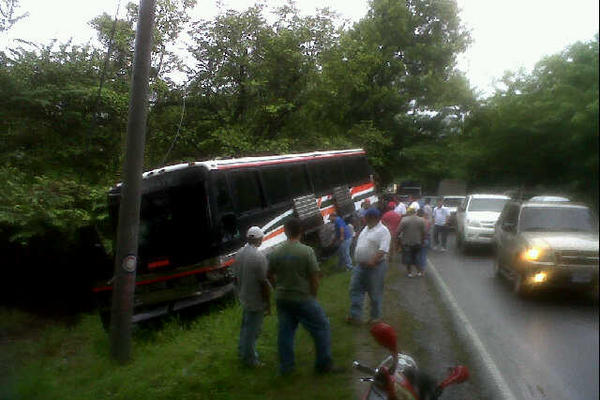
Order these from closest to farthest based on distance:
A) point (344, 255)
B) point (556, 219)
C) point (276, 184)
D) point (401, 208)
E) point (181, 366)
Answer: point (556, 219), point (181, 366), point (276, 184), point (344, 255), point (401, 208)

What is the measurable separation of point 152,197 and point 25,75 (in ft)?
Answer: 14.4

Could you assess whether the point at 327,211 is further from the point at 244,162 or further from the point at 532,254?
the point at 532,254

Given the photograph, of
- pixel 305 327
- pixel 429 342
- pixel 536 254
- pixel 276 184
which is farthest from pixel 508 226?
pixel 276 184

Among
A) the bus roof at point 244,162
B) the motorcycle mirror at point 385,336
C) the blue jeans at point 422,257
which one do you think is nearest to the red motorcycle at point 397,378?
the motorcycle mirror at point 385,336

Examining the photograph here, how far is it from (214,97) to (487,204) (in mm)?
6770

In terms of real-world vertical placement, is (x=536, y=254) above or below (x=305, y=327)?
above

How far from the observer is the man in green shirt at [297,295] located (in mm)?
5230

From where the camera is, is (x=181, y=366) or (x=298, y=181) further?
(x=298, y=181)

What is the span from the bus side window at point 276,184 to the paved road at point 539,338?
22.8 ft

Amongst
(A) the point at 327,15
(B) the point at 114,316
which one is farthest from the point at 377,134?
(B) the point at 114,316

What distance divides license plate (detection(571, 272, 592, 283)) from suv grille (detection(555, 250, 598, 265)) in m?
0.04

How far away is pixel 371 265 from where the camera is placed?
6.56 metres

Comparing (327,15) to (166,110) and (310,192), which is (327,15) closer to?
(166,110)

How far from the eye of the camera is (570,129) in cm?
202
